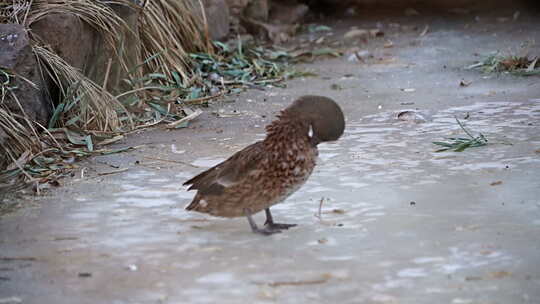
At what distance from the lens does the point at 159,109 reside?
19.2ft

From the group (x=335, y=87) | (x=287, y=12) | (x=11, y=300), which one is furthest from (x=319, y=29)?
(x=11, y=300)

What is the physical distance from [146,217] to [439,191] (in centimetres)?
137

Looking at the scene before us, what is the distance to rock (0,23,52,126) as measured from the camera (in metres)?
4.91

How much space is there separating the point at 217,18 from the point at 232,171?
4961 mm

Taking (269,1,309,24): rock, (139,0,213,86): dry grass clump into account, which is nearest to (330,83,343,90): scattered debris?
(139,0,213,86): dry grass clump

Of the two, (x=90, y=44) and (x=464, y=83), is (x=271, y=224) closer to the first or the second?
(x=90, y=44)

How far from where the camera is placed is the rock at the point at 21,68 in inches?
193

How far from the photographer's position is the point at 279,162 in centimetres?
327

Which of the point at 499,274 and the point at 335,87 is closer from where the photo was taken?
the point at 499,274

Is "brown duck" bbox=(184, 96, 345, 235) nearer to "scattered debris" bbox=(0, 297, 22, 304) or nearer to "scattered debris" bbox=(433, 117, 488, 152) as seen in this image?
"scattered debris" bbox=(0, 297, 22, 304)

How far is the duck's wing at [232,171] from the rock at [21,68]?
1892mm

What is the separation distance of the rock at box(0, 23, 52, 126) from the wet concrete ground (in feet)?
2.02

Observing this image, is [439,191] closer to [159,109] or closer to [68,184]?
[68,184]

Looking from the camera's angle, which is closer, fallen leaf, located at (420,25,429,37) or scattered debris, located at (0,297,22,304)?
scattered debris, located at (0,297,22,304)
